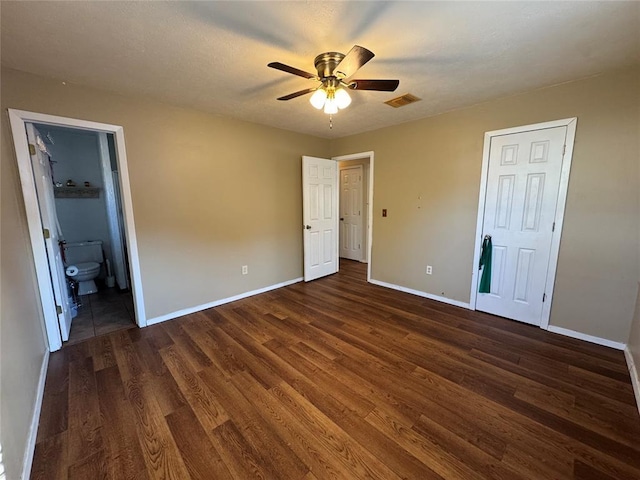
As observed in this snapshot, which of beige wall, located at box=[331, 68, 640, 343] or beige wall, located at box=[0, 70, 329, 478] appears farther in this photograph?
beige wall, located at box=[331, 68, 640, 343]

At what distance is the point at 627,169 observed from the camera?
85.7 inches

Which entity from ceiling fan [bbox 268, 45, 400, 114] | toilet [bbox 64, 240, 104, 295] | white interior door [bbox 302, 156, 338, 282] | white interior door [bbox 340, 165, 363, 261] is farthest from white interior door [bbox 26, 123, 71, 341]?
white interior door [bbox 340, 165, 363, 261]

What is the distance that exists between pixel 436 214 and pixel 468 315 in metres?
1.26

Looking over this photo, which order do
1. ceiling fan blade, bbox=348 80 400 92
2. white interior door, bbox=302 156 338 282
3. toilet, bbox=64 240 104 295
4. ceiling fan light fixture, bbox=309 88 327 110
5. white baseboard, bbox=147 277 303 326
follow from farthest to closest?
white interior door, bbox=302 156 338 282 < toilet, bbox=64 240 104 295 < white baseboard, bbox=147 277 303 326 < ceiling fan light fixture, bbox=309 88 327 110 < ceiling fan blade, bbox=348 80 400 92

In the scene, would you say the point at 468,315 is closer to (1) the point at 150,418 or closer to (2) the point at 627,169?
(2) the point at 627,169

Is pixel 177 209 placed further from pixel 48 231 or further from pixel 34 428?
pixel 34 428

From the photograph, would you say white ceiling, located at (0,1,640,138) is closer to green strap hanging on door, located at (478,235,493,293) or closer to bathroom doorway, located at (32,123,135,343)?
green strap hanging on door, located at (478,235,493,293)

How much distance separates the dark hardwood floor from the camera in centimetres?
137

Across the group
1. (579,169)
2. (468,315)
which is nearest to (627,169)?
(579,169)

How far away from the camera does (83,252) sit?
13.0 feet

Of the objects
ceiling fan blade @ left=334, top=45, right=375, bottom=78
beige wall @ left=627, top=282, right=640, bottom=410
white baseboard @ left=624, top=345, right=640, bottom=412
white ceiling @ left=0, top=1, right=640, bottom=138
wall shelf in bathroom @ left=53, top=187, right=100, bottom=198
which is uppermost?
white ceiling @ left=0, top=1, right=640, bottom=138

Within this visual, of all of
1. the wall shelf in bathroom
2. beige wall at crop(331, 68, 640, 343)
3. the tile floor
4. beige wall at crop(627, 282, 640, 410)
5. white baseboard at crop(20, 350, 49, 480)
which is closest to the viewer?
white baseboard at crop(20, 350, 49, 480)

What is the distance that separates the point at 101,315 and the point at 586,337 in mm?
5134

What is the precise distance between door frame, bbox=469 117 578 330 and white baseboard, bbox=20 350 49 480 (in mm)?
3795
